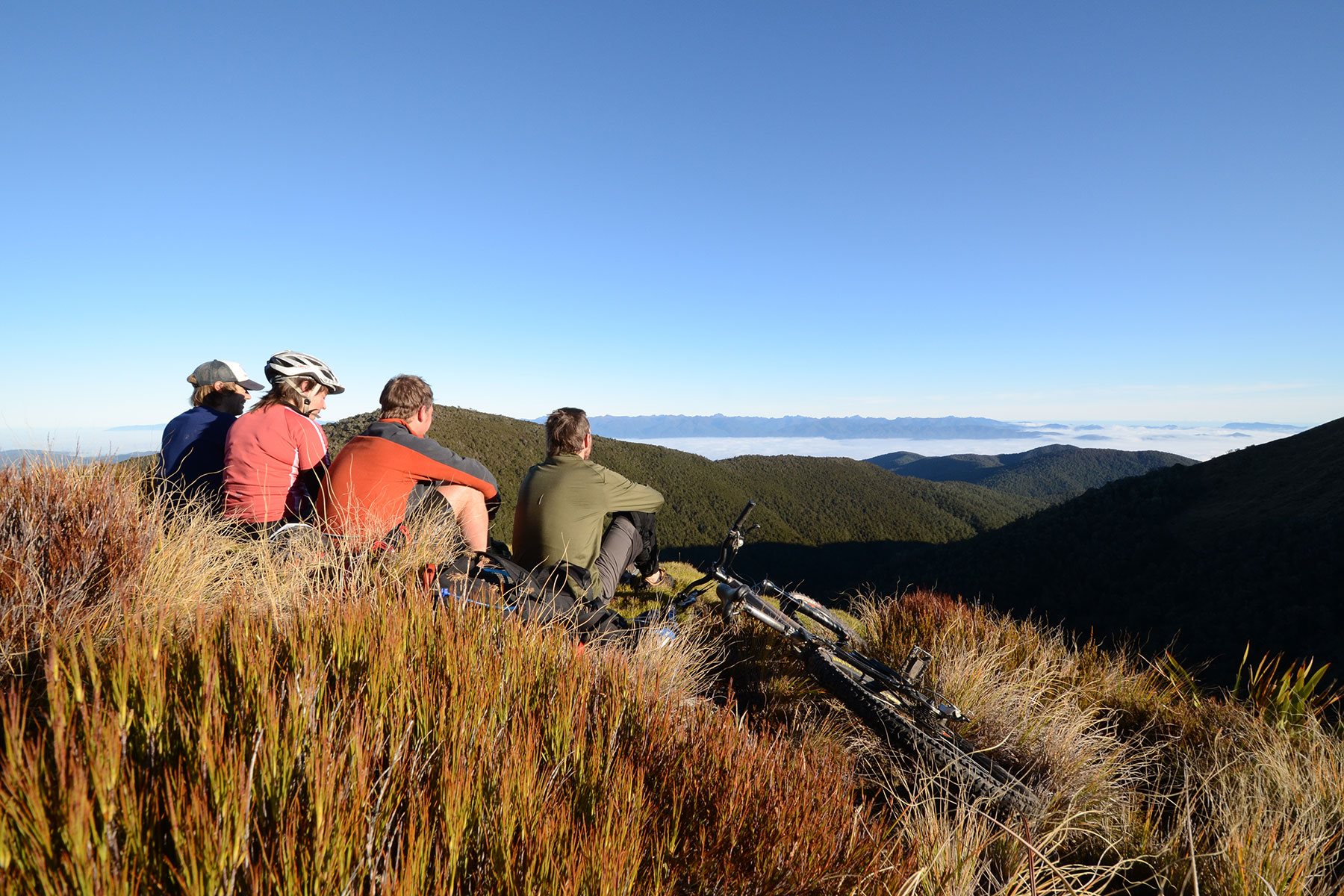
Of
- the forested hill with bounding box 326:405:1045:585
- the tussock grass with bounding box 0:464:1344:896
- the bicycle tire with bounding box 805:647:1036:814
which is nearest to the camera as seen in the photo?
the tussock grass with bounding box 0:464:1344:896

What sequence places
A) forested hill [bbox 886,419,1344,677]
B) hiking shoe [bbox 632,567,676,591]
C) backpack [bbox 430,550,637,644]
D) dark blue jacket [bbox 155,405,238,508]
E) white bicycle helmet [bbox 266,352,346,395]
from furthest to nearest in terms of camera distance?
forested hill [bbox 886,419,1344,677] < hiking shoe [bbox 632,567,676,591] < dark blue jacket [bbox 155,405,238,508] < white bicycle helmet [bbox 266,352,346,395] < backpack [bbox 430,550,637,644]

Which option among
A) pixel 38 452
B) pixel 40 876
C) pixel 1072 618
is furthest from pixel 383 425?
pixel 1072 618

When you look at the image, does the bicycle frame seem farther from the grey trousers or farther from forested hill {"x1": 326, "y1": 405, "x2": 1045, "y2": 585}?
forested hill {"x1": 326, "y1": 405, "x2": 1045, "y2": 585}

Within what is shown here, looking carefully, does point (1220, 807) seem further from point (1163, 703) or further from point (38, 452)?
Result: point (38, 452)

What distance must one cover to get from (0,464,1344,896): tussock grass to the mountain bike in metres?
0.17

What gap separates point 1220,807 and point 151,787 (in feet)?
14.7

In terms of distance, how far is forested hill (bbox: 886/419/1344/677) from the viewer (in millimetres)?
31406

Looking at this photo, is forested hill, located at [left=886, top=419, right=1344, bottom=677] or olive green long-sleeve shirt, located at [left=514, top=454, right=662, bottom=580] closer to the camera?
olive green long-sleeve shirt, located at [left=514, top=454, right=662, bottom=580]

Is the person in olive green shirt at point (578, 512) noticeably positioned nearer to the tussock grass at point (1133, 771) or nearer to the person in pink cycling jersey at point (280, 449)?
the person in pink cycling jersey at point (280, 449)

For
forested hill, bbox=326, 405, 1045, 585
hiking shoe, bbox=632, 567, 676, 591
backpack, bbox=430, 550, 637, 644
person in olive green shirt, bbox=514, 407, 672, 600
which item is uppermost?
person in olive green shirt, bbox=514, 407, 672, 600

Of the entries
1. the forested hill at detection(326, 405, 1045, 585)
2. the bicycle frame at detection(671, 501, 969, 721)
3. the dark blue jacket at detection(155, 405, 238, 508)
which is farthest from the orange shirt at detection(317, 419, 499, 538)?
the forested hill at detection(326, 405, 1045, 585)

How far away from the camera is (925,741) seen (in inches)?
120

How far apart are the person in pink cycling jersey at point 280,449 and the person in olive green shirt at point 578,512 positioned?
1511 millimetres

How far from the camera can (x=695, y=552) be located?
242 ft
